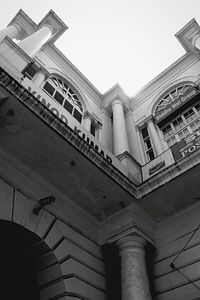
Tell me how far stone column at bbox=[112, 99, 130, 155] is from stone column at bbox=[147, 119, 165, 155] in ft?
4.47

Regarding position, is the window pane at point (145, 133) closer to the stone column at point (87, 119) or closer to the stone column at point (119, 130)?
the stone column at point (119, 130)

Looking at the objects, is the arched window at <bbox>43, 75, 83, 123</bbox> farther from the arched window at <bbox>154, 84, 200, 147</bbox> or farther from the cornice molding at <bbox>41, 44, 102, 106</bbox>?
the arched window at <bbox>154, 84, 200, 147</bbox>

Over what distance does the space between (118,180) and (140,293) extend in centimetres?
309

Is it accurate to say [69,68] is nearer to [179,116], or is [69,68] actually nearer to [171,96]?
[171,96]

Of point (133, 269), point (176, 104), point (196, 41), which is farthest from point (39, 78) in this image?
point (133, 269)

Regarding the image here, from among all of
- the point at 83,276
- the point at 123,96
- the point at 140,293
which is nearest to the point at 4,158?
the point at 83,276

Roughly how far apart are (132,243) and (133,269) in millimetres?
803

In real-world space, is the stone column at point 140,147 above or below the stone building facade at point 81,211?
above

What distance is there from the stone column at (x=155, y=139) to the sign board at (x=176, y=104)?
413 millimetres

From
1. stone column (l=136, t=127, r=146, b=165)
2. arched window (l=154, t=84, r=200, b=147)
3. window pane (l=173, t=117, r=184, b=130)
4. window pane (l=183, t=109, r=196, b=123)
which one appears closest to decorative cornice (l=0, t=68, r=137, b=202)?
stone column (l=136, t=127, r=146, b=165)

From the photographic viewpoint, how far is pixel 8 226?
6.71 meters

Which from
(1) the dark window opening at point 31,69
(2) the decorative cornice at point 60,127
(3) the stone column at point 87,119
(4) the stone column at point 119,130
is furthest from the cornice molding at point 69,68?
(2) the decorative cornice at point 60,127

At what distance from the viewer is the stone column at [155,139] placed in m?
12.3

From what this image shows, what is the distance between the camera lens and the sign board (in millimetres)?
13328
